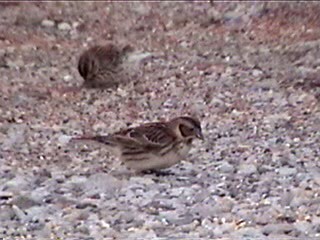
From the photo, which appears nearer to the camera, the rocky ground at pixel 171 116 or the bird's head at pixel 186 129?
the rocky ground at pixel 171 116

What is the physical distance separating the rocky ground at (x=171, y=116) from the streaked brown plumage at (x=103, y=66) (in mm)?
197

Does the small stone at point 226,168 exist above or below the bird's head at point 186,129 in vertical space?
below

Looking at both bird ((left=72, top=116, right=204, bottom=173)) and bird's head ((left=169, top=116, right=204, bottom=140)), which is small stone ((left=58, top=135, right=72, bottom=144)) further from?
bird's head ((left=169, top=116, right=204, bottom=140))

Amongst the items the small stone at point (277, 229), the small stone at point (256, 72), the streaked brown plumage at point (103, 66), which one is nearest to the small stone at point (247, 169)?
the small stone at point (277, 229)

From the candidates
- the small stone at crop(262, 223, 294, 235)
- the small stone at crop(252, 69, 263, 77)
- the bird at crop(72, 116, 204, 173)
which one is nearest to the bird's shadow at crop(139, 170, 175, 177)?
the bird at crop(72, 116, 204, 173)

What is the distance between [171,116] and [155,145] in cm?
250

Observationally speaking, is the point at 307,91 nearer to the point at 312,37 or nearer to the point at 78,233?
the point at 312,37

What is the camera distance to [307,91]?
40.9ft

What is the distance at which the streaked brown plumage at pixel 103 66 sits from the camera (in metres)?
13.0

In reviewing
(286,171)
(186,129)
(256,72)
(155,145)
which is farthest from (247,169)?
(256,72)

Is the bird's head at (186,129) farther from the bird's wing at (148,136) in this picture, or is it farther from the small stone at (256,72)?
the small stone at (256,72)

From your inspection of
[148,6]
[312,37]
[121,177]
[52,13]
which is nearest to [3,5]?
[52,13]

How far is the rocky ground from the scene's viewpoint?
8.06 meters

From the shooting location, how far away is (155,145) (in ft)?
30.2
